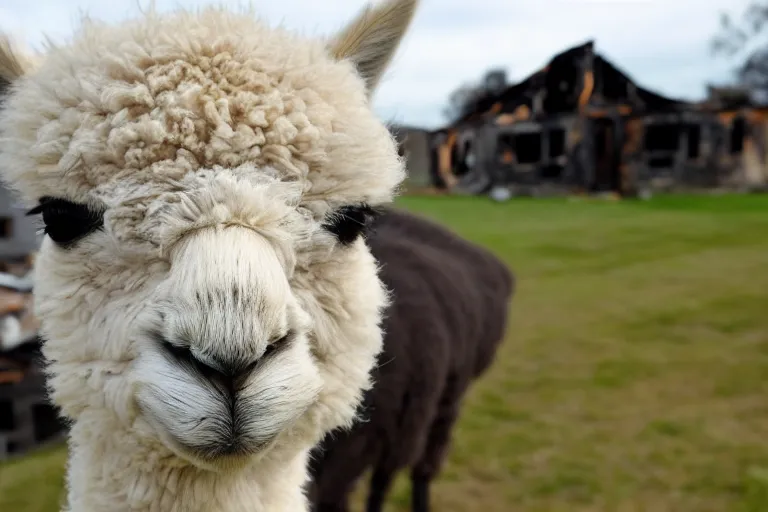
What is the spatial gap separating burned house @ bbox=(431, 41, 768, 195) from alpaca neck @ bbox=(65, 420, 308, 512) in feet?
56.2

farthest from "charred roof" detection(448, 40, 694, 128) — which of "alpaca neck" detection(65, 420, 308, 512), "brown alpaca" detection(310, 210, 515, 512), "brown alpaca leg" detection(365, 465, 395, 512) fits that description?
"alpaca neck" detection(65, 420, 308, 512)

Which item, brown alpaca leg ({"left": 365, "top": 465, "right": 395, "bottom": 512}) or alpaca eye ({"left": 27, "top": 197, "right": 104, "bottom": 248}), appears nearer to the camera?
alpaca eye ({"left": 27, "top": 197, "right": 104, "bottom": 248})

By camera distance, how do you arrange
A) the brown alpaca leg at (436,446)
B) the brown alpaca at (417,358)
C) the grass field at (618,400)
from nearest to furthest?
the brown alpaca at (417,358)
the brown alpaca leg at (436,446)
the grass field at (618,400)

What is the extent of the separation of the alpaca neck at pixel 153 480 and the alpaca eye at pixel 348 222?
46cm

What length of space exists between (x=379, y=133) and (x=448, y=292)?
215cm

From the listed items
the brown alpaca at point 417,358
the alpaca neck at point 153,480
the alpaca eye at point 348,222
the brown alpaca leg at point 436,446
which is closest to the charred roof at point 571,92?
the brown alpaca at point 417,358

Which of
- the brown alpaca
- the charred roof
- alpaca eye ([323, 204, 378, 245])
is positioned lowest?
the brown alpaca

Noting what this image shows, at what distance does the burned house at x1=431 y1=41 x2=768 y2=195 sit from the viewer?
18.6 metres

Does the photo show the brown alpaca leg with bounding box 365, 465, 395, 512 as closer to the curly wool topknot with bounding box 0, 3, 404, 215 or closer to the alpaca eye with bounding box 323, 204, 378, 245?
the alpaca eye with bounding box 323, 204, 378, 245

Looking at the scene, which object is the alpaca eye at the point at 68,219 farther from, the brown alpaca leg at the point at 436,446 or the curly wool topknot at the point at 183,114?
the brown alpaca leg at the point at 436,446

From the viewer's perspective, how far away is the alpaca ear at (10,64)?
1244mm

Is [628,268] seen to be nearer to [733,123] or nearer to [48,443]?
[48,443]

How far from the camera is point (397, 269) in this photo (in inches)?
122

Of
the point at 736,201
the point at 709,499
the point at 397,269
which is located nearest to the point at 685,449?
the point at 709,499
